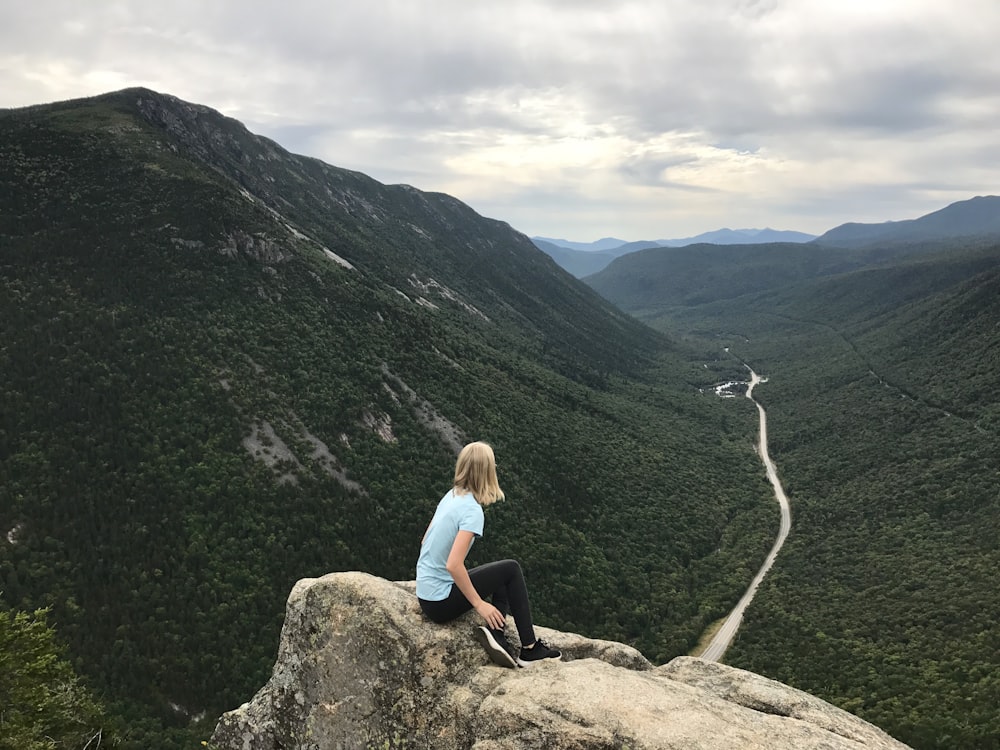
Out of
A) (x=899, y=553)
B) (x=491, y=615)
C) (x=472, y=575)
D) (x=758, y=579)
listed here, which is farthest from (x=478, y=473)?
(x=899, y=553)

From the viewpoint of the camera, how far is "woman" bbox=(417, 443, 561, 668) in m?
11.9

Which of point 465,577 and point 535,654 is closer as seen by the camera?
point 465,577

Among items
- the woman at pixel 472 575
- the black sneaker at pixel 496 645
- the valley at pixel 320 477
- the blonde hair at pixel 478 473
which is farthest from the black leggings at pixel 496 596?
the valley at pixel 320 477

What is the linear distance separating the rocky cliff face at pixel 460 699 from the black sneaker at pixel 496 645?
0.22m

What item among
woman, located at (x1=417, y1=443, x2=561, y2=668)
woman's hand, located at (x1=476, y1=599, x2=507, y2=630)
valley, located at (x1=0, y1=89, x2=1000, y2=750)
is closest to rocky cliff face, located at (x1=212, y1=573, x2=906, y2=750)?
woman, located at (x1=417, y1=443, x2=561, y2=668)

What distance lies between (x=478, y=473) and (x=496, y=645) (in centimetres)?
428

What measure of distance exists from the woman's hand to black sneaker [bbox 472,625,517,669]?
0.80 ft

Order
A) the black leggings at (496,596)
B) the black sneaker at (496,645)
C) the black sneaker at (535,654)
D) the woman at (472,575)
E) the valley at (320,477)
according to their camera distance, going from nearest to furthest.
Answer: the woman at (472,575) < the black sneaker at (496,645) < the black leggings at (496,596) < the black sneaker at (535,654) < the valley at (320,477)

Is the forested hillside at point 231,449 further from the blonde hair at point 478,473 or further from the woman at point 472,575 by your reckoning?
the blonde hair at point 478,473

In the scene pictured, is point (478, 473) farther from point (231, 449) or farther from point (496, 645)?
point (231, 449)

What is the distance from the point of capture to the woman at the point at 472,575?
11.9 m

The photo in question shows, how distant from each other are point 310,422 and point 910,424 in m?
145

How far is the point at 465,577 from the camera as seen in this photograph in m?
11.8

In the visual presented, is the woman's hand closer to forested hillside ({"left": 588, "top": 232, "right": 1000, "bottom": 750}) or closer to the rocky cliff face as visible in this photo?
the rocky cliff face
